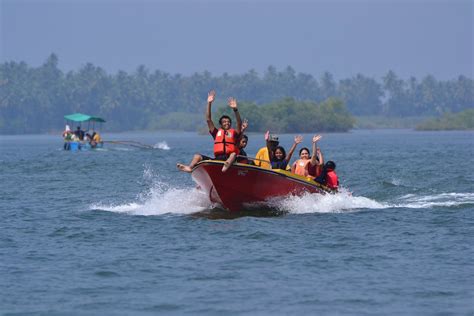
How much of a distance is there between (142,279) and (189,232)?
4.38 meters

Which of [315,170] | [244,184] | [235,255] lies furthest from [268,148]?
[235,255]

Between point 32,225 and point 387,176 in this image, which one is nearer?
point 32,225

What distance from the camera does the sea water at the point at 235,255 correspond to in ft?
45.0

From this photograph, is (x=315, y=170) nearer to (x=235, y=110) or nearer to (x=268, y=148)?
(x=268, y=148)

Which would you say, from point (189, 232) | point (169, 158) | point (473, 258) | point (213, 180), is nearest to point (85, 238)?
point (189, 232)

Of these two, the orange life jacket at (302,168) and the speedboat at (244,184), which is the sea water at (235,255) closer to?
the speedboat at (244,184)

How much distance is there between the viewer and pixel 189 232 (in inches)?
763

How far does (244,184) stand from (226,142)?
1.07 m

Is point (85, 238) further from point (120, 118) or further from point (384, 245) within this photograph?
point (120, 118)

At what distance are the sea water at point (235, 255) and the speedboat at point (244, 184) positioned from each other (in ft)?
1.14

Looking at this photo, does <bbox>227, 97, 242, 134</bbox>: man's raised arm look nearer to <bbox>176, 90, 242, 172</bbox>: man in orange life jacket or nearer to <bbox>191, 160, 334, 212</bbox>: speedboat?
<bbox>176, 90, 242, 172</bbox>: man in orange life jacket

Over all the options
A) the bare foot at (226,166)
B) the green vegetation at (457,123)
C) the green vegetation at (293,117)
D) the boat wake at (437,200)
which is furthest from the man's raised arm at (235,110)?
the green vegetation at (457,123)

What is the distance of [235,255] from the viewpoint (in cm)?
1683

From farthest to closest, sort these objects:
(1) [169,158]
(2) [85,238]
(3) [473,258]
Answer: (1) [169,158], (2) [85,238], (3) [473,258]
